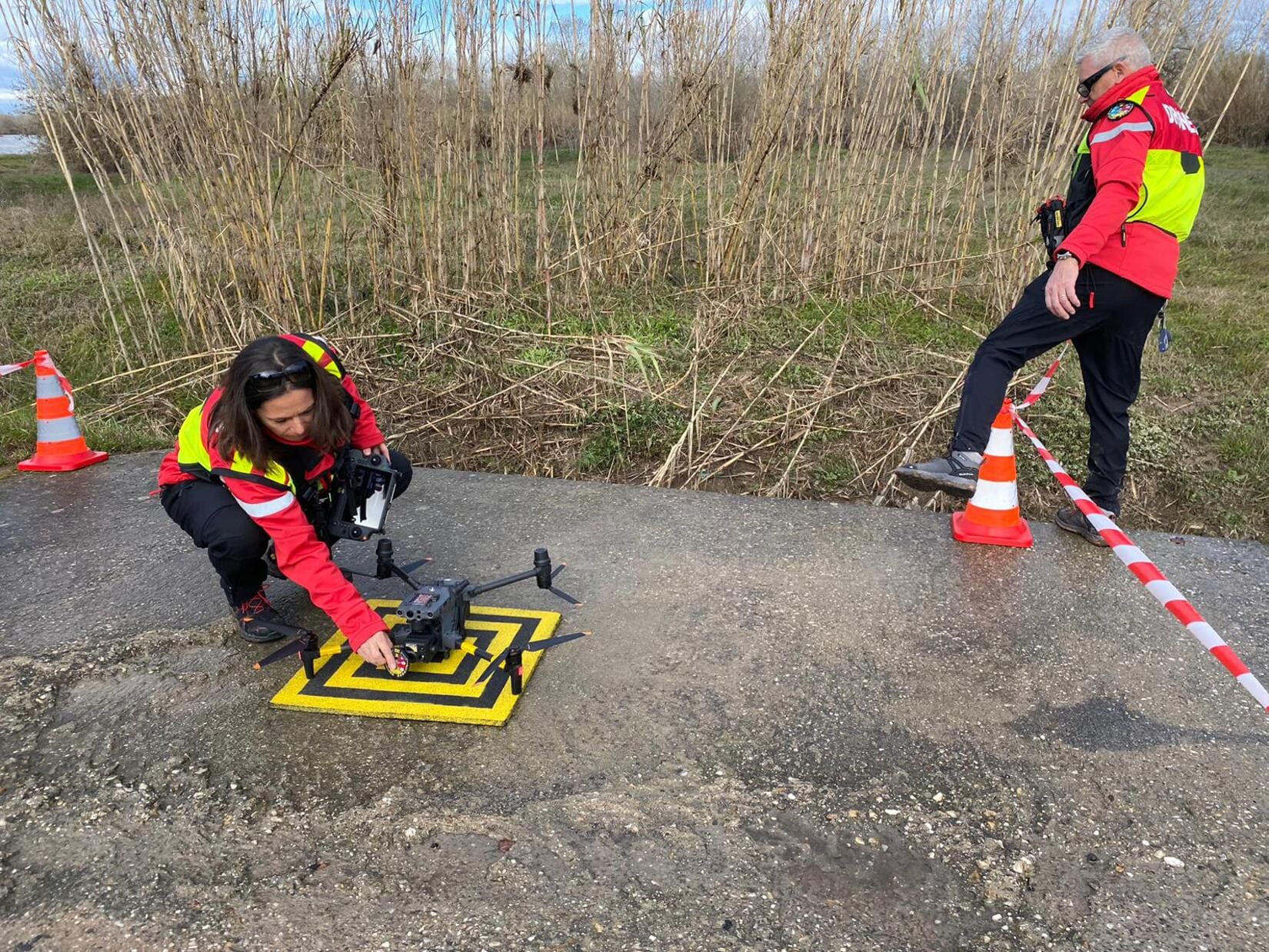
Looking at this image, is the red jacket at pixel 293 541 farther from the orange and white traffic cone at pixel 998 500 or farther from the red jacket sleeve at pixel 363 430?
the orange and white traffic cone at pixel 998 500

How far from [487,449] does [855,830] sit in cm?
327

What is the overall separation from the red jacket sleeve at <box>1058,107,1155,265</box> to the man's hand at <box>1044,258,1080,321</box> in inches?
1.7

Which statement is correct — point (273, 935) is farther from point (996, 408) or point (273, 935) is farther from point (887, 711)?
point (996, 408)

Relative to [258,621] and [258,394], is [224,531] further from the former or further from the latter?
[258,394]

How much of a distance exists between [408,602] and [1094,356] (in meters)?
2.82

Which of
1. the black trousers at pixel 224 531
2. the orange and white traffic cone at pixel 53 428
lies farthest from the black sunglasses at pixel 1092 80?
the orange and white traffic cone at pixel 53 428

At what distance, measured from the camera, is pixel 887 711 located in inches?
99.9

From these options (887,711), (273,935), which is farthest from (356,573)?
(887,711)

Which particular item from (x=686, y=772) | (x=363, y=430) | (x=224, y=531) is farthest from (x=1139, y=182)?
(x=224, y=531)

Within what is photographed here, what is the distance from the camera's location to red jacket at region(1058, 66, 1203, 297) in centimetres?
317

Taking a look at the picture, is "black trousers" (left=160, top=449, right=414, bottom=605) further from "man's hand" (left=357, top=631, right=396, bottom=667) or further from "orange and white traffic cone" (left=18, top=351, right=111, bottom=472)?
"orange and white traffic cone" (left=18, top=351, right=111, bottom=472)

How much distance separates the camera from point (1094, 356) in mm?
3566

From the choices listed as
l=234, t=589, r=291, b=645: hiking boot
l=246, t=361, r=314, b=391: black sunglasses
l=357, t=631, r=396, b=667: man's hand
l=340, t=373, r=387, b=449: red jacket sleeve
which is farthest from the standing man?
l=234, t=589, r=291, b=645: hiking boot

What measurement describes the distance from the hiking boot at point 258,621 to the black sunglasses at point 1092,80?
344 centimetres
